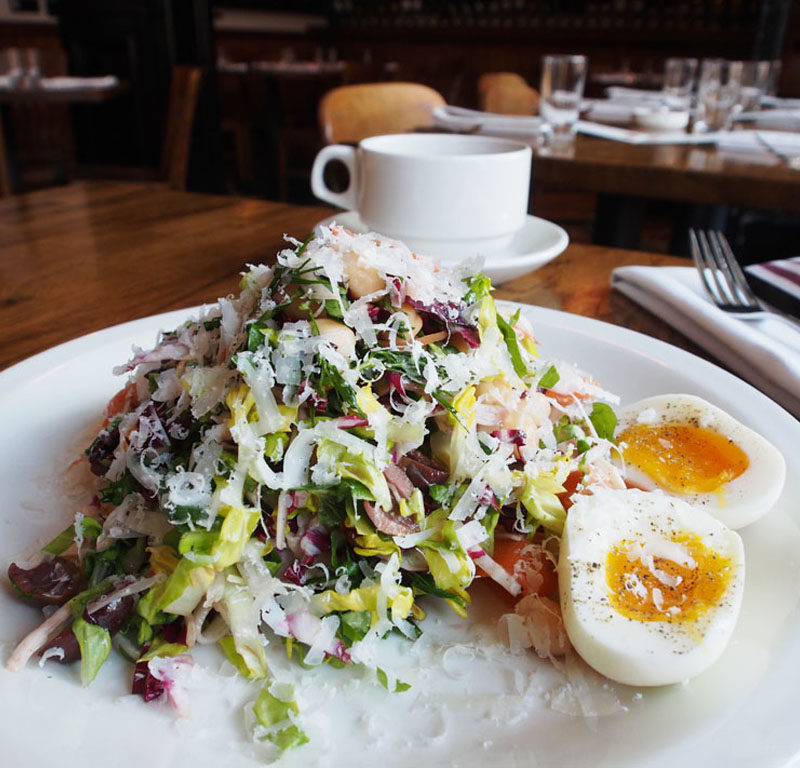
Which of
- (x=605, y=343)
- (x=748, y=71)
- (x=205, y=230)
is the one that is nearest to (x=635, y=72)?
(x=748, y=71)

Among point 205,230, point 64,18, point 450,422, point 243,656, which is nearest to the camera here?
point 243,656

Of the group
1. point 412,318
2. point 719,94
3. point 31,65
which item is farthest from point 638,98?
point 31,65

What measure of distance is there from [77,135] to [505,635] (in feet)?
30.3

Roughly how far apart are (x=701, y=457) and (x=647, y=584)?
0.97 feet

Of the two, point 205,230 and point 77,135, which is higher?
point 205,230

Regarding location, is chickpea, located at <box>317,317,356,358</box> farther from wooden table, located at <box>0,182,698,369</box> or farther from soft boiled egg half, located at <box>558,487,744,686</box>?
wooden table, located at <box>0,182,698,369</box>

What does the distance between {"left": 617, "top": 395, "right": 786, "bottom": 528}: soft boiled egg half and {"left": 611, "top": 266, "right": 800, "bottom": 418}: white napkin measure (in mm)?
220

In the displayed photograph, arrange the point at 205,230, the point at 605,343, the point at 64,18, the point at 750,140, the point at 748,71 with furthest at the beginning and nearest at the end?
the point at 64,18
the point at 748,71
the point at 750,140
the point at 205,230
the point at 605,343

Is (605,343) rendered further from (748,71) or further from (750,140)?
(748,71)

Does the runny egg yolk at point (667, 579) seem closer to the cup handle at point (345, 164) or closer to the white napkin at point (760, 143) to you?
the cup handle at point (345, 164)

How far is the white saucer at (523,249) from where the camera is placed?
157 centimetres

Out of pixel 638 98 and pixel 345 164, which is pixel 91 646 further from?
pixel 638 98

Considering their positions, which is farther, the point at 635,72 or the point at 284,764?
the point at 635,72

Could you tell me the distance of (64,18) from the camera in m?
7.81
